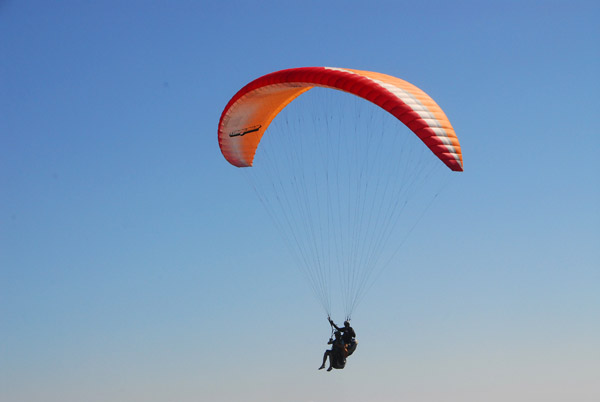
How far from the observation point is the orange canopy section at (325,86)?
27.1 meters

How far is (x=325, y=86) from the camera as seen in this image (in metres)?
29.3

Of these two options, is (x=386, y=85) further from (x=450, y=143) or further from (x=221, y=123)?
(x=221, y=123)

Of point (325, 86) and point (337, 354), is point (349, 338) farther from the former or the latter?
point (325, 86)

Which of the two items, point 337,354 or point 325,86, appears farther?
point 337,354

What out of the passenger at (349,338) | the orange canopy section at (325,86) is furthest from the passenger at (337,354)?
the orange canopy section at (325,86)

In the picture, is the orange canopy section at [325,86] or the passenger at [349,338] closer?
the orange canopy section at [325,86]

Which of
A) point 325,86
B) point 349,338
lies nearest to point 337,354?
point 349,338

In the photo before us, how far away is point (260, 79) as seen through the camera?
31141 millimetres

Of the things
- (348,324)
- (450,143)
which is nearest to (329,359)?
(348,324)

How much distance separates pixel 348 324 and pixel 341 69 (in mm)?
6632

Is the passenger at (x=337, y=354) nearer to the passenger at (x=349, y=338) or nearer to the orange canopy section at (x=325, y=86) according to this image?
the passenger at (x=349, y=338)

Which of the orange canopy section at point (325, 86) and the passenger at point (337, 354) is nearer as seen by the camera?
the orange canopy section at point (325, 86)

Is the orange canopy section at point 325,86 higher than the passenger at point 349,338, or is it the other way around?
the orange canopy section at point 325,86

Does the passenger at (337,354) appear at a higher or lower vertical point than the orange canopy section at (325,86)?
lower
